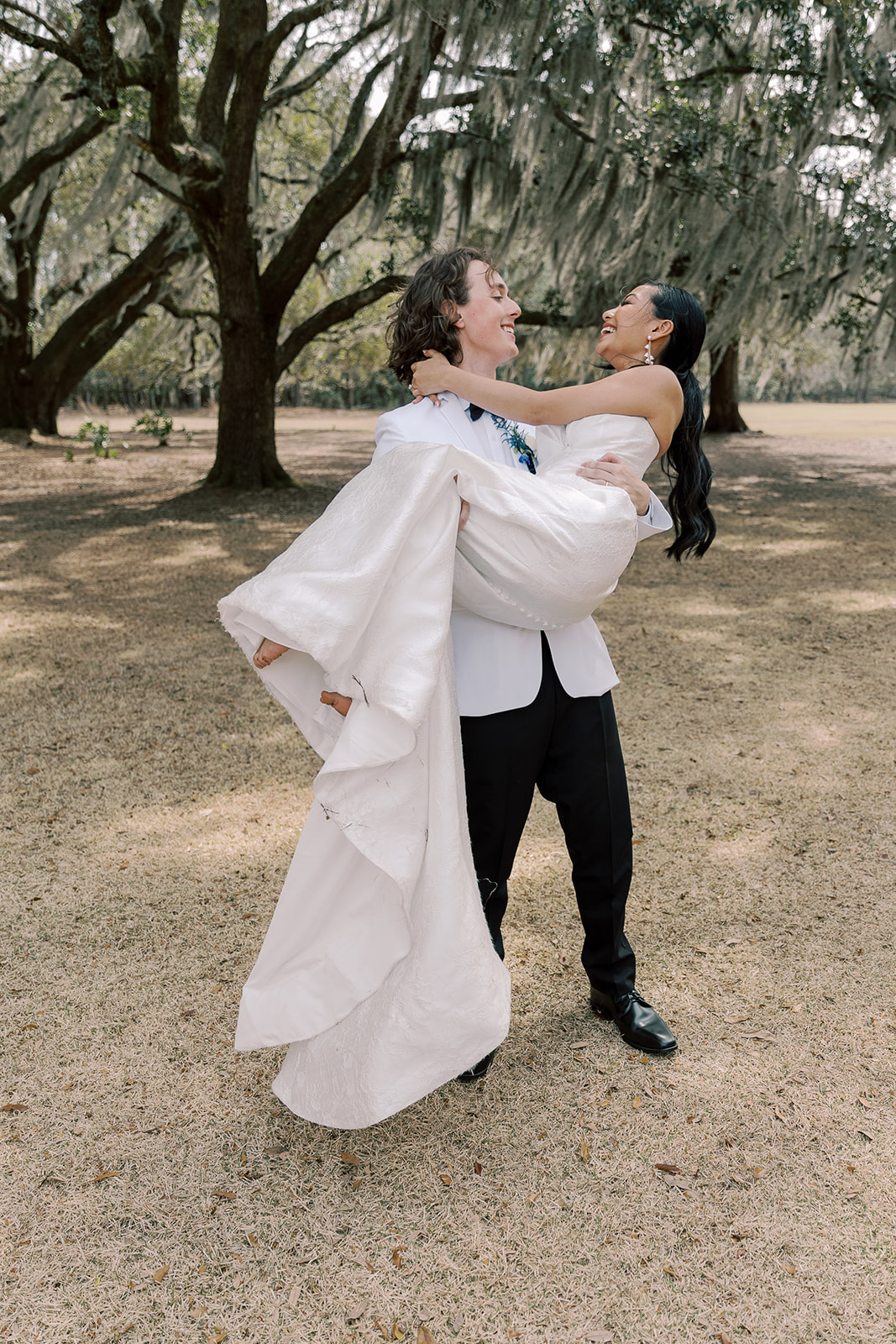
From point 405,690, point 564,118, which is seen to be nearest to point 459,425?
point 405,690

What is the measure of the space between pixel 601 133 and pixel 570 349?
486 centimetres

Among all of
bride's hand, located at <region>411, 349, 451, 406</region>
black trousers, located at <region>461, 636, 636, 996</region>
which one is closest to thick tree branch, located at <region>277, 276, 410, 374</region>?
bride's hand, located at <region>411, 349, 451, 406</region>

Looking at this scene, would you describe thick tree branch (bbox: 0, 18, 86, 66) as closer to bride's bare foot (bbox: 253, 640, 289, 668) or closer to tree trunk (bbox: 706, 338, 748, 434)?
bride's bare foot (bbox: 253, 640, 289, 668)

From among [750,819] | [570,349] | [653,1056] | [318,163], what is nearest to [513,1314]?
[653,1056]

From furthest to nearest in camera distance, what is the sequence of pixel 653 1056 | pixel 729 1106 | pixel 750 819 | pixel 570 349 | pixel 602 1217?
pixel 570 349 → pixel 750 819 → pixel 653 1056 → pixel 729 1106 → pixel 602 1217

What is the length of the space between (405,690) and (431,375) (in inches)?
25.5

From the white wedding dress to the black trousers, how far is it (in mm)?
151

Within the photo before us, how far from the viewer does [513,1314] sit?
1.62 meters

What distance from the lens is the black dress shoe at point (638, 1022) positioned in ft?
7.41

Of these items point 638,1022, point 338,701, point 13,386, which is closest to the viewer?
point 338,701

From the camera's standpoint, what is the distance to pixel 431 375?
6.31 ft

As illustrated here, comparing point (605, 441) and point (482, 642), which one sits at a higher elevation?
point (605, 441)

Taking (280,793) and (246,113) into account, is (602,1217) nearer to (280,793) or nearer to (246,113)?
(280,793)

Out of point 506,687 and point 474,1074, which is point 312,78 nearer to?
point 506,687
